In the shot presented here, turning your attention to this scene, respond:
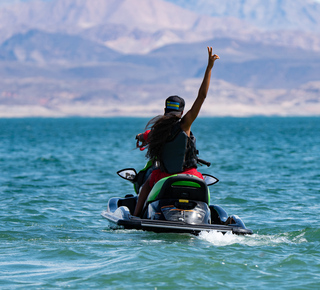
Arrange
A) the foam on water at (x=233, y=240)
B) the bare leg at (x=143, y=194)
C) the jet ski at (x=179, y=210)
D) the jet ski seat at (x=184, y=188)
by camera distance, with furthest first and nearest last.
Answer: the bare leg at (x=143, y=194)
the jet ski seat at (x=184, y=188)
the jet ski at (x=179, y=210)
the foam on water at (x=233, y=240)

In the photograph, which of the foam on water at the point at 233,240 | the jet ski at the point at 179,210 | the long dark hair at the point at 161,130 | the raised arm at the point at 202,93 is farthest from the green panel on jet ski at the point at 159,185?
the raised arm at the point at 202,93

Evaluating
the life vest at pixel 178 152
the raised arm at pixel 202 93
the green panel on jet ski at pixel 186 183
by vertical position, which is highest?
the raised arm at pixel 202 93

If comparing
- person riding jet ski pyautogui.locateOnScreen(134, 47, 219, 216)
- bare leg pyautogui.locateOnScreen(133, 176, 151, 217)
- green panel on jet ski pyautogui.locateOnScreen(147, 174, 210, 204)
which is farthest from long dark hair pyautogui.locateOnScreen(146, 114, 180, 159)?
bare leg pyautogui.locateOnScreen(133, 176, 151, 217)

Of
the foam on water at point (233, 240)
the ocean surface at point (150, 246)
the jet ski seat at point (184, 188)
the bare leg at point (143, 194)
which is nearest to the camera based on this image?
the ocean surface at point (150, 246)

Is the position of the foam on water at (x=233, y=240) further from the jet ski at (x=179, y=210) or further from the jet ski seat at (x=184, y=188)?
the jet ski seat at (x=184, y=188)

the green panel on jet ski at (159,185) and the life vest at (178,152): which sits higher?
the life vest at (178,152)

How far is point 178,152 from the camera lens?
7.57 meters

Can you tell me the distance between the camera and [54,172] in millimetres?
19109

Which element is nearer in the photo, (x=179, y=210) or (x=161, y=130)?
(x=161, y=130)

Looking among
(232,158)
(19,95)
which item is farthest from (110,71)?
(232,158)

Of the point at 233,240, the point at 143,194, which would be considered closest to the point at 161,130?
the point at 143,194

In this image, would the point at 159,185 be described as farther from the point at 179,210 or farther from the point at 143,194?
the point at 143,194

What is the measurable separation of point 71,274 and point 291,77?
193m

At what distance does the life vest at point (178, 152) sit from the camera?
7418mm
